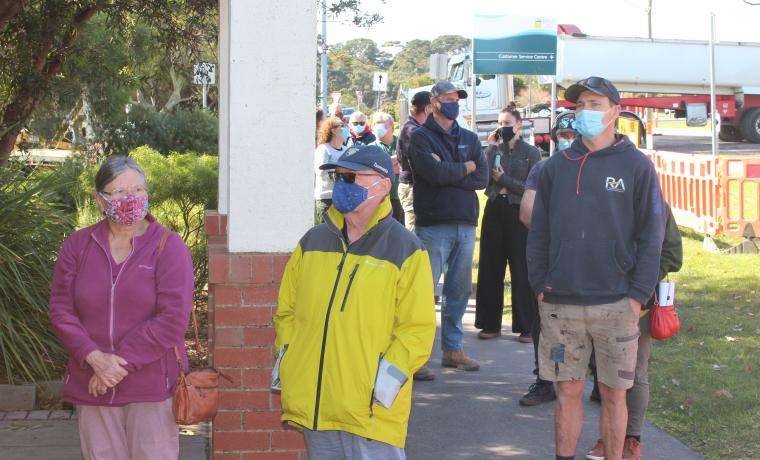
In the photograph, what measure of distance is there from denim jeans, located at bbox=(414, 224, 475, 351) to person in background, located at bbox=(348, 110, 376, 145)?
398 centimetres

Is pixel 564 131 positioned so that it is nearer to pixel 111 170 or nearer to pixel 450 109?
pixel 450 109

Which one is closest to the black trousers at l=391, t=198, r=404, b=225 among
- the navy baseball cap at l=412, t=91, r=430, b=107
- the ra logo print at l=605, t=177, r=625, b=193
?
the navy baseball cap at l=412, t=91, r=430, b=107

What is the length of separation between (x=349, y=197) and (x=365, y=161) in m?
0.16

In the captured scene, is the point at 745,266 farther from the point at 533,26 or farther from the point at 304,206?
the point at 304,206

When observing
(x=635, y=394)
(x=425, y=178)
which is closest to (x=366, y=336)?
(x=635, y=394)

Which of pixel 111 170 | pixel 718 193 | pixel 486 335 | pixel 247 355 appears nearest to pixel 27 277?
pixel 247 355

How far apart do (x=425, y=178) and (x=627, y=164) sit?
9.01 ft

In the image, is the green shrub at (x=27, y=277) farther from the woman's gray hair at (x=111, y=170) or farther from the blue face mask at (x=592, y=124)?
the blue face mask at (x=592, y=124)

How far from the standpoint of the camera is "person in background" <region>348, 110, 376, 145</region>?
39.0ft

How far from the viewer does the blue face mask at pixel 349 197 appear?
3947mm

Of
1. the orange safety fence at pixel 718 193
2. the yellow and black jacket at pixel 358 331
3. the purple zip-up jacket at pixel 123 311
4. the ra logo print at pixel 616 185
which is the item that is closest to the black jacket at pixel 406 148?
the ra logo print at pixel 616 185

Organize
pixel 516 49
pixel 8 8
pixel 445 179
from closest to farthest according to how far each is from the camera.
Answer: pixel 445 179, pixel 8 8, pixel 516 49

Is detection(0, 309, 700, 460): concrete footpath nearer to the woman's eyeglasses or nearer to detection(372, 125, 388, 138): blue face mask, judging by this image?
the woman's eyeglasses

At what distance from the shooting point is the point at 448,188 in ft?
25.3
